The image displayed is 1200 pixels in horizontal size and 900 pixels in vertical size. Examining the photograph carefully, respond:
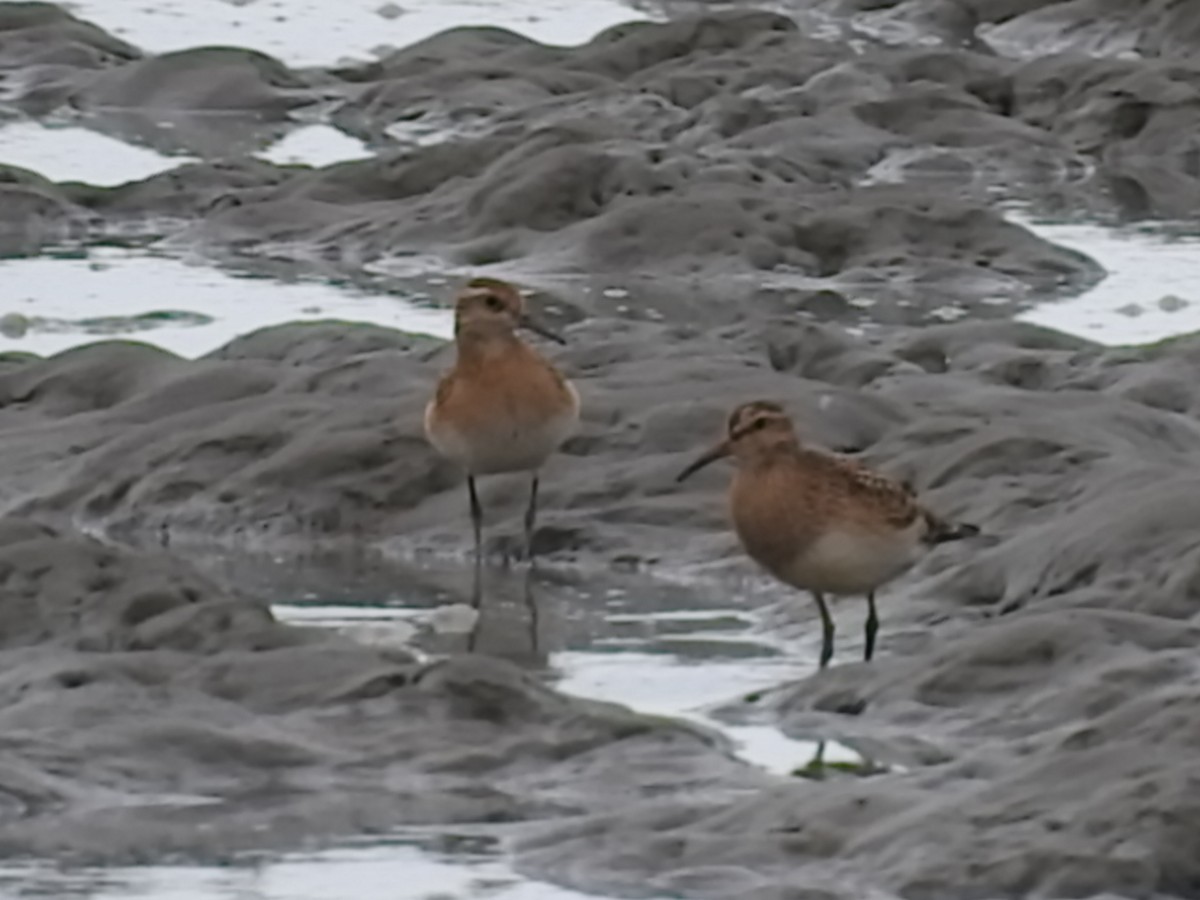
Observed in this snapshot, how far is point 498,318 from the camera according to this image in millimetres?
10258

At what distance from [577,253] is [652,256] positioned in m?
0.33

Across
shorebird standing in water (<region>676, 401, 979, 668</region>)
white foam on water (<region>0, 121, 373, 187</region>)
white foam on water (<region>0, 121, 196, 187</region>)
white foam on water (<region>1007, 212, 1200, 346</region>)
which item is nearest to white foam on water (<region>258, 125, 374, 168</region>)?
white foam on water (<region>0, 121, 373, 187</region>)

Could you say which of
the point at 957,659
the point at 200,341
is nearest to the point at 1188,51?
the point at 200,341

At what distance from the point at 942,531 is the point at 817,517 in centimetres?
49

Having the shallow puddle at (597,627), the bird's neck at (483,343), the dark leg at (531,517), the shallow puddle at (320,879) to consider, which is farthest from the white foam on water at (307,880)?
the dark leg at (531,517)

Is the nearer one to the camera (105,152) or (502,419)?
(502,419)

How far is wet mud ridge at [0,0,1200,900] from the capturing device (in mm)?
7156

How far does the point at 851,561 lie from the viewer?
877cm

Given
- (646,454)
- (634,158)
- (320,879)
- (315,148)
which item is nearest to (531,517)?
(646,454)

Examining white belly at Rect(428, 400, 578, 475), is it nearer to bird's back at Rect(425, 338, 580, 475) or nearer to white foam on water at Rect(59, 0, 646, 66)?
bird's back at Rect(425, 338, 580, 475)

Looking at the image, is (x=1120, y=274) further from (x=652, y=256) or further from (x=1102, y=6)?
(x=1102, y=6)

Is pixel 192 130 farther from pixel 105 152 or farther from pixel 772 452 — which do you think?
pixel 772 452

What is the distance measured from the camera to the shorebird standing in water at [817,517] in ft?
28.8

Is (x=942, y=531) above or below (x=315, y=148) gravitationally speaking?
above
